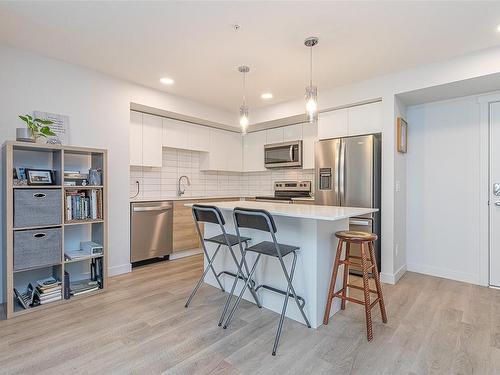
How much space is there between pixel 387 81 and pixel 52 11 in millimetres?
3280

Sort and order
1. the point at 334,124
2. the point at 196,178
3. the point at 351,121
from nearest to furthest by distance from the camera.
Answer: the point at 351,121
the point at 334,124
the point at 196,178

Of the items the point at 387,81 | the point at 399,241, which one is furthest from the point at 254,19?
the point at 399,241

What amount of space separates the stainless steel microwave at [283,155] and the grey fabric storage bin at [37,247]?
3.21 metres

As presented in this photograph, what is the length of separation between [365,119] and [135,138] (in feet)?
9.98

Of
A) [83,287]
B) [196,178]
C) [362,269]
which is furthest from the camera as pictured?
[196,178]

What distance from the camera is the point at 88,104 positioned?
10.4 feet

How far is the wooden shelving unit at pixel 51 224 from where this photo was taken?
234cm

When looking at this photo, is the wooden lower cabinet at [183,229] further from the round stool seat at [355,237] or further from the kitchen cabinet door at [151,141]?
the round stool seat at [355,237]

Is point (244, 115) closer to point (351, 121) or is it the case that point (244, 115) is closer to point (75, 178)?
point (351, 121)

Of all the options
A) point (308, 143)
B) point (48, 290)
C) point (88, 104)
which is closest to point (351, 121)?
point (308, 143)

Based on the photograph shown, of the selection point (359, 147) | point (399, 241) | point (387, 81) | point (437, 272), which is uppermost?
point (387, 81)

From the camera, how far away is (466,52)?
271cm

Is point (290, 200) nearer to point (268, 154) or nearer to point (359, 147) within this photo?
point (268, 154)

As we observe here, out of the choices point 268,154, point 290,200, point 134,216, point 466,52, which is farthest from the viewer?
point 268,154
